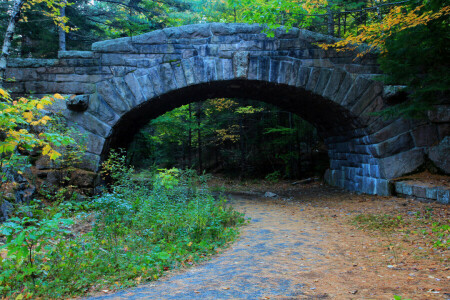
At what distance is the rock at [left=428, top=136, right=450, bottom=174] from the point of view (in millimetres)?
6895

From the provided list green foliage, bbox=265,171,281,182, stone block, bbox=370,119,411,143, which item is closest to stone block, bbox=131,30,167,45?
stone block, bbox=370,119,411,143

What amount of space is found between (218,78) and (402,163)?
5.23 m

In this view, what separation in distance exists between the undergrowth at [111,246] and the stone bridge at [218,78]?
2.64 meters

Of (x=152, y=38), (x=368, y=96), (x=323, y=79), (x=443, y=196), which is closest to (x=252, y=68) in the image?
(x=323, y=79)

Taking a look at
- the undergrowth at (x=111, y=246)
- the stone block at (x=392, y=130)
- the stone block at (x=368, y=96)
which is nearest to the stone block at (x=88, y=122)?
the undergrowth at (x=111, y=246)

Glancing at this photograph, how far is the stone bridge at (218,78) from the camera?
23.8 feet

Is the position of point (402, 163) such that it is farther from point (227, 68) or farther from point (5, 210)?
point (5, 210)

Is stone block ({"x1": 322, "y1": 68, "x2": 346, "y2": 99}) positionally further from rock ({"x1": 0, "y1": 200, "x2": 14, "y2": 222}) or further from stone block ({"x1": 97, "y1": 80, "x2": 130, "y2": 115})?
rock ({"x1": 0, "y1": 200, "x2": 14, "y2": 222})

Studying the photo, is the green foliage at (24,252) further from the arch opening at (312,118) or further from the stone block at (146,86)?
the stone block at (146,86)

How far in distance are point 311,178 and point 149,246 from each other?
1110cm

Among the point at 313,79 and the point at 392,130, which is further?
the point at 313,79

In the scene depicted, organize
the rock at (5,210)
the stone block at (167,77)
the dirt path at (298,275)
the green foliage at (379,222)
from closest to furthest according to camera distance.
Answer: the dirt path at (298,275)
the rock at (5,210)
the green foliage at (379,222)
the stone block at (167,77)

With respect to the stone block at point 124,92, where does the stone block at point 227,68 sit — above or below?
above

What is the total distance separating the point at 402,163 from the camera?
7.61 m
